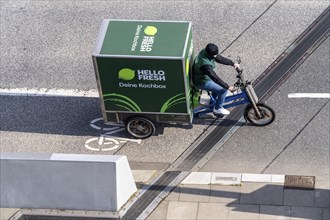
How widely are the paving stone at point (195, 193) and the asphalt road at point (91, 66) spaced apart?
29.3 inches

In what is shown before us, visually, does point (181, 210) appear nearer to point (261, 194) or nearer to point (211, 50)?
point (261, 194)

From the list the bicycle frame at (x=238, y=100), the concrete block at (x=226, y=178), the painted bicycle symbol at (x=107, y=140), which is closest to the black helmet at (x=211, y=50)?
the bicycle frame at (x=238, y=100)

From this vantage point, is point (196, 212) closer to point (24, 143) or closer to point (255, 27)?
point (24, 143)

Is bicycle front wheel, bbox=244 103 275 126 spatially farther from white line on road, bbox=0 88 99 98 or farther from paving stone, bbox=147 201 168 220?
white line on road, bbox=0 88 99 98

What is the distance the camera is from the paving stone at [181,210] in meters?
12.4

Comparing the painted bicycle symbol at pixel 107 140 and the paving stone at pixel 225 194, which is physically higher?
the painted bicycle symbol at pixel 107 140

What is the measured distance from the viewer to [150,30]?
13109 mm

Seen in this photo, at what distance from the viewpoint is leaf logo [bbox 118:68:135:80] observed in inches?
510

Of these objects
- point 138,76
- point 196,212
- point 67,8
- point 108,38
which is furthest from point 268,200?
point 67,8

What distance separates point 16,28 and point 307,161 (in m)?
8.12

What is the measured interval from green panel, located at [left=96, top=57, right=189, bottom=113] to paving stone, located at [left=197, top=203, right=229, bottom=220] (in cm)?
196

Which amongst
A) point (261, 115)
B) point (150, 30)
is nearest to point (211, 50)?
point (150, 30)

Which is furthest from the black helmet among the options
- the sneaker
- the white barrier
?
the white barrier

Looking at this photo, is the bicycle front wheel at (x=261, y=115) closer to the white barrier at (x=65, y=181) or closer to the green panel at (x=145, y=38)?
the green panel at (x=145, y=38)
